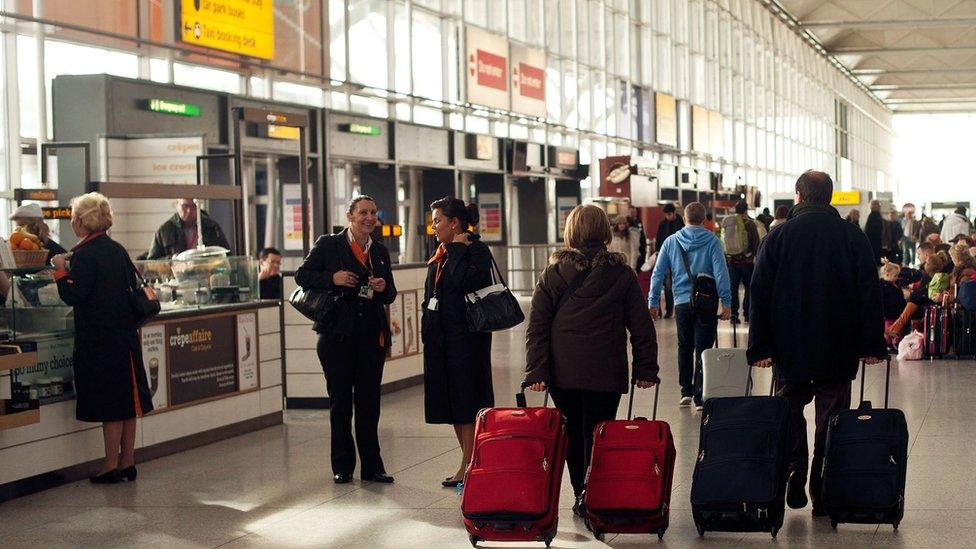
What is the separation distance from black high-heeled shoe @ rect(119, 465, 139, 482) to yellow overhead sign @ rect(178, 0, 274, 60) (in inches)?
326

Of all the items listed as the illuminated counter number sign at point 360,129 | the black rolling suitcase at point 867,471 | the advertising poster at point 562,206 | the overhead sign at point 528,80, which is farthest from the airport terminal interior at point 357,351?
the advertising poster at point 562,206

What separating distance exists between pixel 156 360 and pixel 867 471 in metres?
4.64

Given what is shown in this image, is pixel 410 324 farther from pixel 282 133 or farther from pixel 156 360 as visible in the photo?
pixel 282 133

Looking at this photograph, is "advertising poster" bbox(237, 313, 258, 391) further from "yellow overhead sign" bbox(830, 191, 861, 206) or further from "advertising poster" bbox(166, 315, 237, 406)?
"yellow overhead sign" bbox(830, 191, 861, 206)

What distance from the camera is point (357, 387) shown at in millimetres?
7508

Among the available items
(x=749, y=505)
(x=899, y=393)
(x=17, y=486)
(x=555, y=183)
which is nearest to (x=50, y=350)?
(x=17, y=486)

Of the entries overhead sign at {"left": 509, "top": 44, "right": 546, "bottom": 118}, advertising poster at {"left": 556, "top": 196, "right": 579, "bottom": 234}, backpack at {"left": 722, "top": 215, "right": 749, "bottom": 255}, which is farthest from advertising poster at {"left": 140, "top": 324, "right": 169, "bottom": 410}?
advertising poster at {"left": 556, "top": 196, "right": 579, "bottom": 234}

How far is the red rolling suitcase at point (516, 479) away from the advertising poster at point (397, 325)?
251 inches

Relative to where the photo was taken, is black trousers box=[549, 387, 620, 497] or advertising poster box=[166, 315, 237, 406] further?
advertising poster box=[166, 315, 237, 406]

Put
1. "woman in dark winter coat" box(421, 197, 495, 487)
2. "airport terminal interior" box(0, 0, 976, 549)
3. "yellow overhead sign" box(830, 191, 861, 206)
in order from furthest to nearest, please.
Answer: "yellow overhead sign" box(830, 191, 861, 206)
"woman in dark winter coat" box(421, 197, 495, 487)
"airport terminal interior" box(0, 0, 976, 549)

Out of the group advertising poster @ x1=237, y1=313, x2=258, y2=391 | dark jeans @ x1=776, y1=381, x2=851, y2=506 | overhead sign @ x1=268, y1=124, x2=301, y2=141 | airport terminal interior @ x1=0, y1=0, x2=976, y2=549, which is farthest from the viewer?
overhead sign @ x1=268, y1=124, x2=301, y2=141

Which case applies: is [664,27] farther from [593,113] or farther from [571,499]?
[571,499]

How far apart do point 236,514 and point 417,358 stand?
19.3 feet

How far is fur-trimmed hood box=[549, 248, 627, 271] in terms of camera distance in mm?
5969
